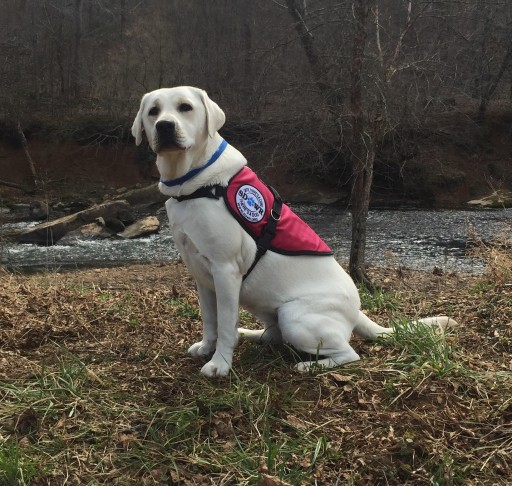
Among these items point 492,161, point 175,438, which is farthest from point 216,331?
point 492,161

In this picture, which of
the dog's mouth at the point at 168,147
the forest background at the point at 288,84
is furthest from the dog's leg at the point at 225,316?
the forest background at the point at 288,84

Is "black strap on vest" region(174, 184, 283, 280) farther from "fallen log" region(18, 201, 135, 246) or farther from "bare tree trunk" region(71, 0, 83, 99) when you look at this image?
"bare tree trunk" region(71, 0, 83, 99)

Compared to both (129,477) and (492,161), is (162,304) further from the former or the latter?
(492,161)

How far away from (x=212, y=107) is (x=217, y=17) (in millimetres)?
34883

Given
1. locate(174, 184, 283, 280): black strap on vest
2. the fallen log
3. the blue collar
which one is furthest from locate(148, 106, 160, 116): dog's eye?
the fallen log

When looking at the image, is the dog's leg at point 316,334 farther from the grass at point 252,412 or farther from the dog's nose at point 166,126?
the dog's nose at point 166,126

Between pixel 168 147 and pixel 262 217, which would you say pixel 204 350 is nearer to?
pixel 262 217

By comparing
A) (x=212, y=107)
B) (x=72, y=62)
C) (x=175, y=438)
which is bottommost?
(x=72, y=62)

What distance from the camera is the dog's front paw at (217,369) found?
3541 mm

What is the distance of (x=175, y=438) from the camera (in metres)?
2.97

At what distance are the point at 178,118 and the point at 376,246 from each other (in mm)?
12481

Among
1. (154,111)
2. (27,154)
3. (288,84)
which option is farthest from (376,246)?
(27,154)

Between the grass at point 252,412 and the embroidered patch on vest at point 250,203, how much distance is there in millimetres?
932

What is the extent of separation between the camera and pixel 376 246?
15305mm
